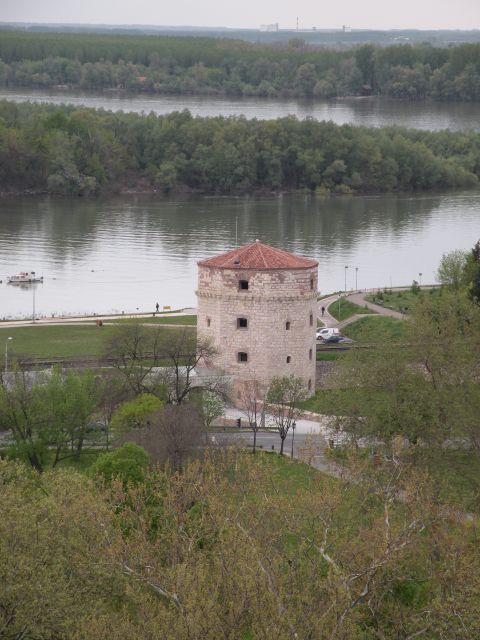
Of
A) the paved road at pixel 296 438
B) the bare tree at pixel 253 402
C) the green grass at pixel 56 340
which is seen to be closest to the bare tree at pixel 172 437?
the paved road at pixel 296 438

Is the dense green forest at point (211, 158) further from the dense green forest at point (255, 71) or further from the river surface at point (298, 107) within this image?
the dense green forest at point (255, 71)

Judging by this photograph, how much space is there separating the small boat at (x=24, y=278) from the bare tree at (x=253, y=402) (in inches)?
888

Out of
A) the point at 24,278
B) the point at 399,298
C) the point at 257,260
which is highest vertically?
the point at 257,260

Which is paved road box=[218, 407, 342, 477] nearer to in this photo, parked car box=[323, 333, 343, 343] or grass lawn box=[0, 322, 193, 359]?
grass lawn box=[0, 322, 193, 359]

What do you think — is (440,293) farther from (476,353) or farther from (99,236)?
(99,236)

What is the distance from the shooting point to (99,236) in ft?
253

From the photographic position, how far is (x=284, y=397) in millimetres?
43250

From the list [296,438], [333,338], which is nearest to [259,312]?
[296,438]

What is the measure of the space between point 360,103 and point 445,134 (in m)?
60.0

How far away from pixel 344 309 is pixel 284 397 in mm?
12087

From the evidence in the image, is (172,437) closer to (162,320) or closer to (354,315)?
(354,315)

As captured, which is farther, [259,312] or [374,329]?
[374,329]

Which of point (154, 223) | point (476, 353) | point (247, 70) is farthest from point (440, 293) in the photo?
point (247, 70)

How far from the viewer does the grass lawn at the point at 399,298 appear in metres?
54.7
